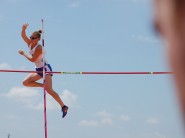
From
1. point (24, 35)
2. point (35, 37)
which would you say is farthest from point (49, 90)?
point (24, 35)

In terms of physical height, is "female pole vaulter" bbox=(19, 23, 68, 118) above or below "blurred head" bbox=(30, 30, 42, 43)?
below

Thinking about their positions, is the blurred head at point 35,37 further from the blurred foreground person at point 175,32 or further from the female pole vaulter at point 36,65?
the blurred foreground person at point 175,32

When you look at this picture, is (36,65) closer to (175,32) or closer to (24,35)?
(24,35)

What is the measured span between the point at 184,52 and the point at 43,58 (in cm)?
891

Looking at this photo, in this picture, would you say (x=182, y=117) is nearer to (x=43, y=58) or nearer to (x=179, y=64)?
(x=179, y=64)

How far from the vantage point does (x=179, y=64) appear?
1.10ft

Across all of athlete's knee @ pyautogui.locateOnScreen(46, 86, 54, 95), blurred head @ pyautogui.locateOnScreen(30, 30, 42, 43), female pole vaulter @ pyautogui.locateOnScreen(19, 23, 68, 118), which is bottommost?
athlete's knee @ pyautogui.locateOnScreen(46, 86, 54, 95)

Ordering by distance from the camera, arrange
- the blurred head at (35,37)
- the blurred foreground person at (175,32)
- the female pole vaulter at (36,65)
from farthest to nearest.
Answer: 1. the blurred head at (35,37)
2. the female pole vaulter at (36,65)
3. the blurred foreground person at (175,32)

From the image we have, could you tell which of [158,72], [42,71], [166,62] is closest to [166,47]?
[166,62]

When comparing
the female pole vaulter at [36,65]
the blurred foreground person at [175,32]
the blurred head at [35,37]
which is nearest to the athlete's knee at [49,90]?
the female pole vaulter at [36,65]

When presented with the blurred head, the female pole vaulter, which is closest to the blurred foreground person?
the female pole vaulter

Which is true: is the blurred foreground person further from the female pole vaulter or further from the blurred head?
the blurred head

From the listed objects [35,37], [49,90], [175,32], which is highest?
[35,37]

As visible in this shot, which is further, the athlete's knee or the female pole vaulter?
the athlete's knee
